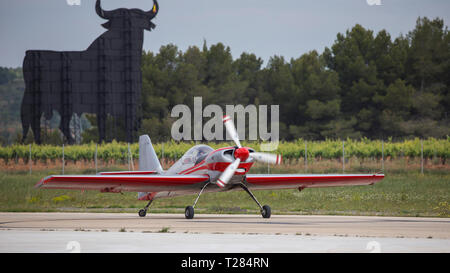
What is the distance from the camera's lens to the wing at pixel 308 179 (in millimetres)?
19938

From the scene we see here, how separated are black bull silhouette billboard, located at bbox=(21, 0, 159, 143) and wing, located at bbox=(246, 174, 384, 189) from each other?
34255 mm

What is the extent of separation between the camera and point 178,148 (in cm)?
4628

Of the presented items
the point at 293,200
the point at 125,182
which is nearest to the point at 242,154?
the point at 125,182

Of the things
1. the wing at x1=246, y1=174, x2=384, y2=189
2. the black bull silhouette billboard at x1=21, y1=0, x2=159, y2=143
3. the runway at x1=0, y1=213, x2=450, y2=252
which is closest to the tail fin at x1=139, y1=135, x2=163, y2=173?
the wing at x1=246, y1=174, x2=384, y2=189

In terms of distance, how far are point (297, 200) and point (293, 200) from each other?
179 mm

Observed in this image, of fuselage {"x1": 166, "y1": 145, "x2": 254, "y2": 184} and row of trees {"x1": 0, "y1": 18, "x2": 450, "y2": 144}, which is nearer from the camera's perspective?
fuselage {"x1": 166, "y1": 145, "x2": 254, "y2": 184}

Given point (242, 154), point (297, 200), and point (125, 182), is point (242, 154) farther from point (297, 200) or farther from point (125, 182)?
point (297, 200)

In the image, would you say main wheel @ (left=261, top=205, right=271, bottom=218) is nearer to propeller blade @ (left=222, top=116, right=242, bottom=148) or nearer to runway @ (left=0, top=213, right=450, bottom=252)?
propeller blade @ (left=222, top=116, right=242, bottom=148)

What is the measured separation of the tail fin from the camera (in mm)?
22731

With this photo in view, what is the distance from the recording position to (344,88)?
224 ft

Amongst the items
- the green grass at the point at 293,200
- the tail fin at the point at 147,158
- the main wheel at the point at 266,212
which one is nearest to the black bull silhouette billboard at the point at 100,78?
the green grass at the point at 293,200

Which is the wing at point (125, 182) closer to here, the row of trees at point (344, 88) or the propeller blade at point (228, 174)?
the propeller blade at point (228, 174)

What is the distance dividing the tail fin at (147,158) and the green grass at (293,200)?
10.00 feet

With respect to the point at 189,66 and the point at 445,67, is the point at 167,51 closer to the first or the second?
the point at 189,66
